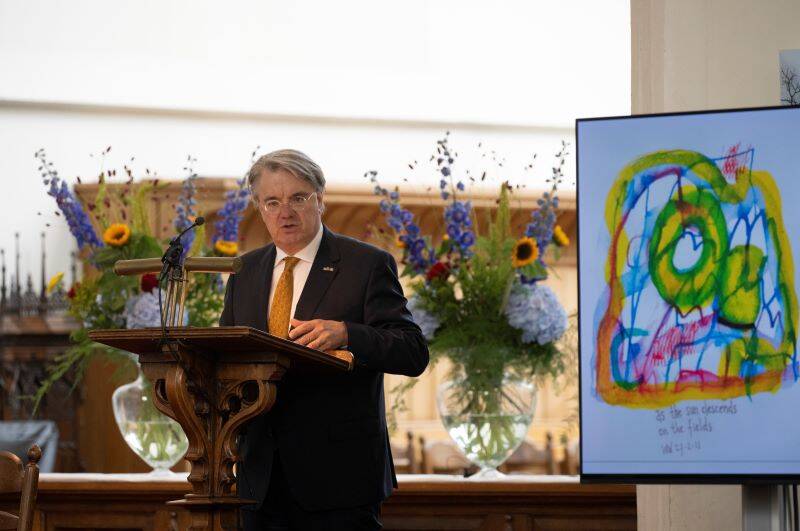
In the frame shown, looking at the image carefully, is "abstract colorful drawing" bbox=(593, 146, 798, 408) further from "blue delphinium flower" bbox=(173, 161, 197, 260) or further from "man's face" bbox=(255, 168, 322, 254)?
"blue delphinium flower" bbox=(173, 161, 197, 260)

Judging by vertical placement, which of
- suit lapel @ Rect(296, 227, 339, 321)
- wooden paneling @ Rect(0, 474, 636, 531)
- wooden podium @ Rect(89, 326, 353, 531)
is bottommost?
wooden paneling @ Rect(0, 474, 636, 531)

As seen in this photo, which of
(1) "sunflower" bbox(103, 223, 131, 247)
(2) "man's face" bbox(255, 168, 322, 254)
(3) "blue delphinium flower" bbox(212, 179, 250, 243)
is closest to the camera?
(2) "man's face" bbox(255, 168, 322, 254)

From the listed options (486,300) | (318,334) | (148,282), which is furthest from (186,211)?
(318,334)

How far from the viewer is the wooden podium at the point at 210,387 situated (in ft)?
7.58

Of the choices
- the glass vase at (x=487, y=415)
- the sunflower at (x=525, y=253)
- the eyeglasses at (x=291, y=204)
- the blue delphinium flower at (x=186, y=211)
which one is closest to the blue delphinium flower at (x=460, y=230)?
the sunflower at (x=525, y=253)

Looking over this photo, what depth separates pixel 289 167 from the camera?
2857 mm

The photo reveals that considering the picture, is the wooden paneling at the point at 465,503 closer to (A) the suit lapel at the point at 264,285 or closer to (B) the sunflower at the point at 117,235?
(B) the sunflower at the point at 117,235

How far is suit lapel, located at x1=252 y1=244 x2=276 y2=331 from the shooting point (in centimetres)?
289

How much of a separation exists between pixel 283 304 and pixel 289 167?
321 mm

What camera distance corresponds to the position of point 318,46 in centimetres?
853

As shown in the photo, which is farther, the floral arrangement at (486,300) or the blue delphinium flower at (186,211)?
the blue delphinium flower at (186,211)

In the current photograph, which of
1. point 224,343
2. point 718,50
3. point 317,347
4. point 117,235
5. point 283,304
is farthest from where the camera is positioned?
point 117,235

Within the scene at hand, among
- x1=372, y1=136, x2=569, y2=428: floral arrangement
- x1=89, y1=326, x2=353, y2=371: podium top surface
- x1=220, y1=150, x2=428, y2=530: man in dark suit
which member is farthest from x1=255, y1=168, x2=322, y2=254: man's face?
x1=372, y1=136, x2=569, y2=428: floral arrangement

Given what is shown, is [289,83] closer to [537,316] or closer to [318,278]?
[537,316]
